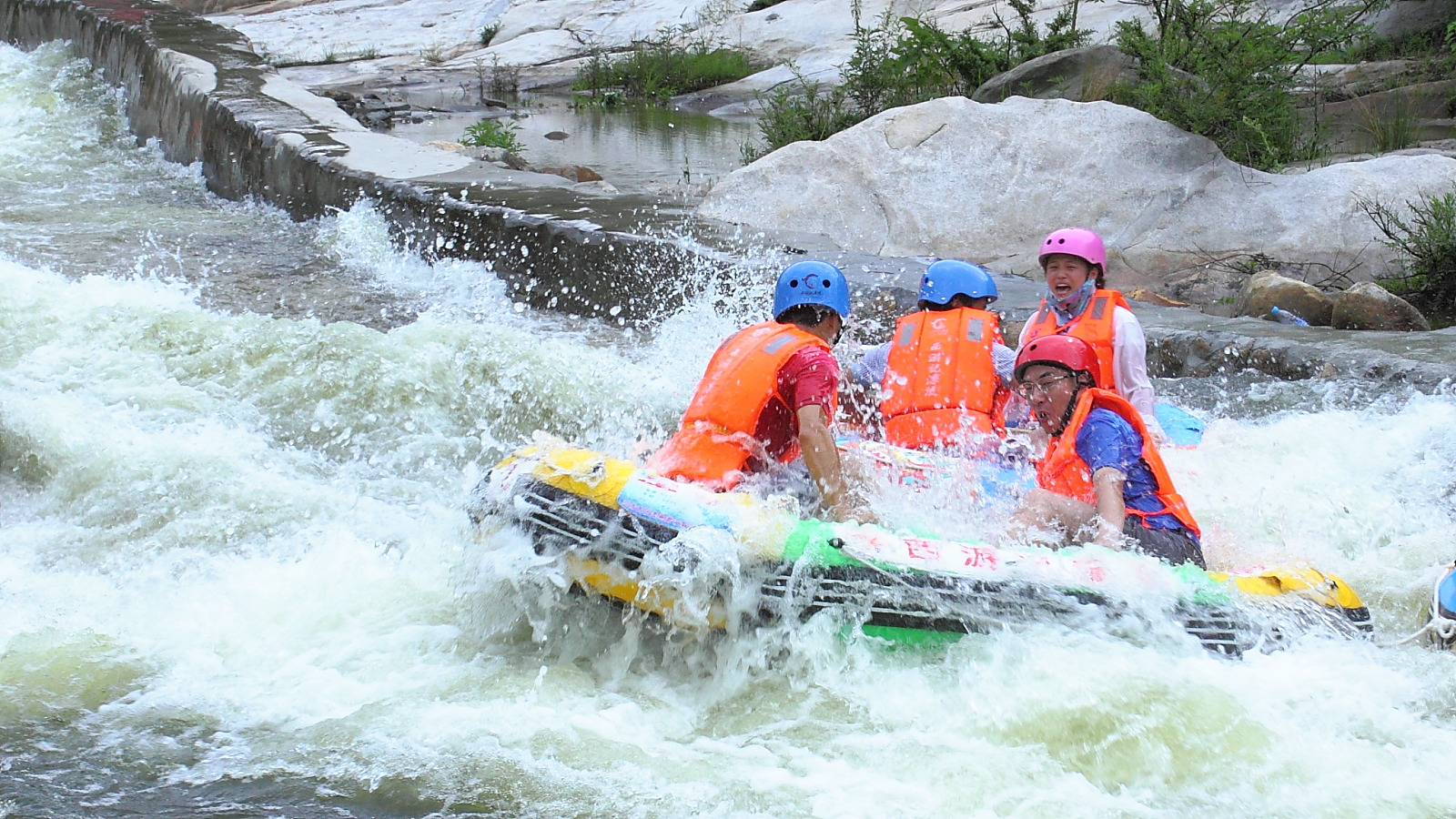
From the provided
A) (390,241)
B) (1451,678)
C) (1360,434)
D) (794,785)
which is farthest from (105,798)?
(390,241)

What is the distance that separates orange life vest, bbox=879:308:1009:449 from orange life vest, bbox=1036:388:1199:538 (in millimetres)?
733

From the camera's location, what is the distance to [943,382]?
4996 millimetres

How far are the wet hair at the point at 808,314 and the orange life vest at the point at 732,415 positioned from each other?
0.16 m

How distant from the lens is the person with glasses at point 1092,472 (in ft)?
13.0

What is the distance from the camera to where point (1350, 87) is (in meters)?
13.8

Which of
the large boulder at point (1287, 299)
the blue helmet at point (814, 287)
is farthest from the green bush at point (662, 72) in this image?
the blue helmet at point (814, 287)

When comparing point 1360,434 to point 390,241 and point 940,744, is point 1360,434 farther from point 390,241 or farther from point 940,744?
point 390,241

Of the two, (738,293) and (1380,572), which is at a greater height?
(738,293)

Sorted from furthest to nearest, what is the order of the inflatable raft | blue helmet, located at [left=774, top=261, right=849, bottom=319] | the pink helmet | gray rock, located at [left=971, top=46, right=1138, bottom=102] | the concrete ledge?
gray rock, located at [left=971, top=46, right=1138, bottom=102], the concrete ledge, the pink helmet, blue helmet, located at [left=774, top=261, right=849, bottom=319], the inflatable raft

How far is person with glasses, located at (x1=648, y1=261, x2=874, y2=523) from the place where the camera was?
4230mm

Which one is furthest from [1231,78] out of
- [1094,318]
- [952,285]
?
[952,285]

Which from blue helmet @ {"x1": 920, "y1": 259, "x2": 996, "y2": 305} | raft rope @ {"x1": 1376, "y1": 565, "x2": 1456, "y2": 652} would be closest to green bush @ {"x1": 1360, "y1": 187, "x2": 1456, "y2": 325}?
blue helmet @ {"x1": 920, "y1": 259, "x2": 996, "y2": 305}

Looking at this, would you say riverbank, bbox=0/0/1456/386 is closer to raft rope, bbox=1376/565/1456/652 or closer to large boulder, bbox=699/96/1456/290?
large boulder, bbox=699/96/1456/290

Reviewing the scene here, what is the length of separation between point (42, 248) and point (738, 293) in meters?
4.96
